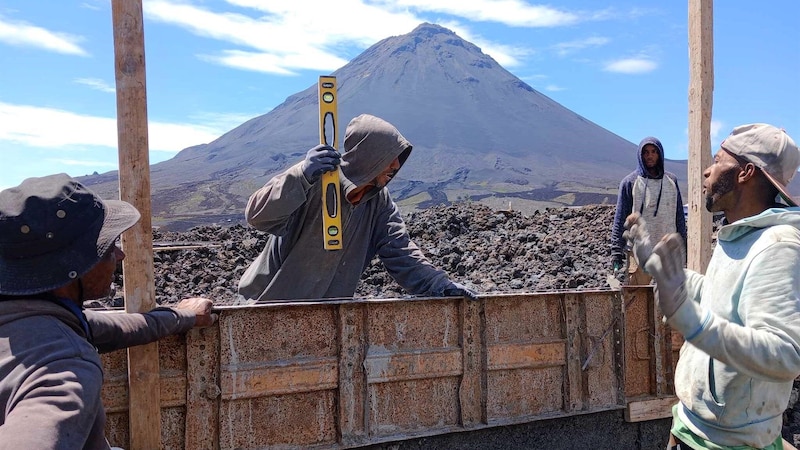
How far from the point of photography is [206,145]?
17450 centimetres

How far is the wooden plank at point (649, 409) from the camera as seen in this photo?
15.4ft

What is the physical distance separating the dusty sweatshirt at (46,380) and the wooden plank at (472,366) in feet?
8.40

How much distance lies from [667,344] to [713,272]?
8.21 feet

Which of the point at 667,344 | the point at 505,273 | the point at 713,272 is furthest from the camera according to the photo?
the point at 505,273

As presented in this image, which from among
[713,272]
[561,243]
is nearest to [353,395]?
[713,272]

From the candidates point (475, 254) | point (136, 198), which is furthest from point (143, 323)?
point (475, 254)

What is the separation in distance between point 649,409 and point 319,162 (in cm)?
299

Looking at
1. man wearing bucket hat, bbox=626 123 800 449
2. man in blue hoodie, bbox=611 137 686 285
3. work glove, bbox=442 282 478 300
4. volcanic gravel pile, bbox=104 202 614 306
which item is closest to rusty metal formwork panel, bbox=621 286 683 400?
work glove, bbox=442 282 478 300

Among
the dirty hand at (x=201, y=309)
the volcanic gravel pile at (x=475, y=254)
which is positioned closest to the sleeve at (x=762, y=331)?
the dirty hand at (x=201, y=309)

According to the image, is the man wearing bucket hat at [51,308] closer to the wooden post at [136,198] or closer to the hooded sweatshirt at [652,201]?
the wooden post at [136,198]

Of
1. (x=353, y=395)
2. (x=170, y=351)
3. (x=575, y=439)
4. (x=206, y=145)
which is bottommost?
(x=575, y=439)

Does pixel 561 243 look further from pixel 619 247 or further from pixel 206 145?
pixel 206 145

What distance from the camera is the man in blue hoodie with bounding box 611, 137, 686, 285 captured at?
6.50 meters

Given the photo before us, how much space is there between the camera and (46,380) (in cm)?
158
